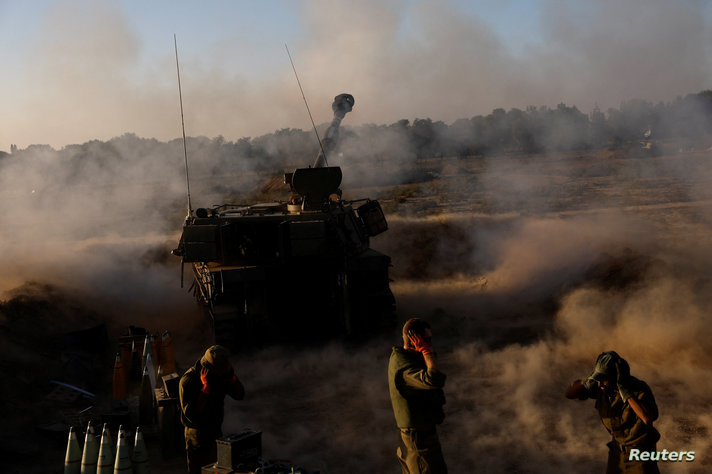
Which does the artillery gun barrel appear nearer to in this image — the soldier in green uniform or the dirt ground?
the dirt ground

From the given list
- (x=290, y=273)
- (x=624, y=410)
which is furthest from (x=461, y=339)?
(x=624, y=410)

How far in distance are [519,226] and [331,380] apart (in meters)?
12.1

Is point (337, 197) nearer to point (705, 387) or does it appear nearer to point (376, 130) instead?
point (705, 387)

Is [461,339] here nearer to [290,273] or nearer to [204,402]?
[290,273]

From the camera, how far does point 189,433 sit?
19.3 feet

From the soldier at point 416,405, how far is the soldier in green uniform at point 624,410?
113cm

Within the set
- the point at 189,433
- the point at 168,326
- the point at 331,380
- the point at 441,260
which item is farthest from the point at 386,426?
the point at 441,260

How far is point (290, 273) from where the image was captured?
1216 cm

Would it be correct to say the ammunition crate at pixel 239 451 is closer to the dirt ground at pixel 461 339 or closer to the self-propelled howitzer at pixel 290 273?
the dirt ground at pixel 461 339

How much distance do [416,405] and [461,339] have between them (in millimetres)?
7767

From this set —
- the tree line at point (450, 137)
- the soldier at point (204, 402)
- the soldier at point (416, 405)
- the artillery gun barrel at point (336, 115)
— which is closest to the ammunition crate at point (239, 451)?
the soldier at point (204, 402)

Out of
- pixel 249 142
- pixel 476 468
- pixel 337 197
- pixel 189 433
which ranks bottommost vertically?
pixel 476 468

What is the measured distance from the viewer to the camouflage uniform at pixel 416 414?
4.81m

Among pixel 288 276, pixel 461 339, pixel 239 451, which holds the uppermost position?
pixel 288 276
